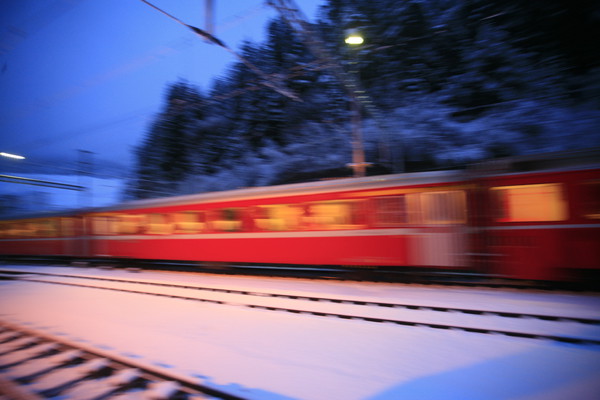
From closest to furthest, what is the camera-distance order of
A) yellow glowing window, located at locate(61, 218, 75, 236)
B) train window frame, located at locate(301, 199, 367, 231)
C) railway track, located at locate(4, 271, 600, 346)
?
railway track, located at locate(4, 271, 600, 346), train window frame, located at locate(301, 199, 367, 231), yellow glowing window, located at locate(61, 218, 75, 236)

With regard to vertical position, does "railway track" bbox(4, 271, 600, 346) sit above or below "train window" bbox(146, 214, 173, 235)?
below

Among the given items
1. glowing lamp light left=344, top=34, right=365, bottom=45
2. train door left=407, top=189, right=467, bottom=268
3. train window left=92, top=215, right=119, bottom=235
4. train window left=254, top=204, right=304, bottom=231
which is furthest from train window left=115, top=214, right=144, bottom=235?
train door left=407, top=189, right=467, bottom=268

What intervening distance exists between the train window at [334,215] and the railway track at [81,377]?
5173 mm

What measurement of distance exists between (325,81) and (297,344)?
94.3ft

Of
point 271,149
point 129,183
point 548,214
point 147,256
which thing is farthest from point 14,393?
point 129,183

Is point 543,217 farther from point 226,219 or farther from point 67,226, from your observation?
point 67,226

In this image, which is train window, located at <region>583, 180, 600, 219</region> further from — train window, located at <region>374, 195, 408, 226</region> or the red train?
train window, located at <region>374, 195, 408, 226</region>

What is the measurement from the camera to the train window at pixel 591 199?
555cm

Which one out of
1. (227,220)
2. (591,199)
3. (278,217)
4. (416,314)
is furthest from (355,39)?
(416,314)

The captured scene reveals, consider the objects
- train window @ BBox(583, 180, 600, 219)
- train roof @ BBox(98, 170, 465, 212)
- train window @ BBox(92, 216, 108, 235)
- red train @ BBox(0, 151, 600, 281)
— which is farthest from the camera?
train window @ BBox(92, 216, 108, 235)

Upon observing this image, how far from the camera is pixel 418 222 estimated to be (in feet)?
22.9

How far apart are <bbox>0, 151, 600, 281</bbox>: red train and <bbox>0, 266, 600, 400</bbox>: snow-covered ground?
2.59 ft

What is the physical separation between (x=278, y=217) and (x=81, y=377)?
569cm

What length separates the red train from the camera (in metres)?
5.77
